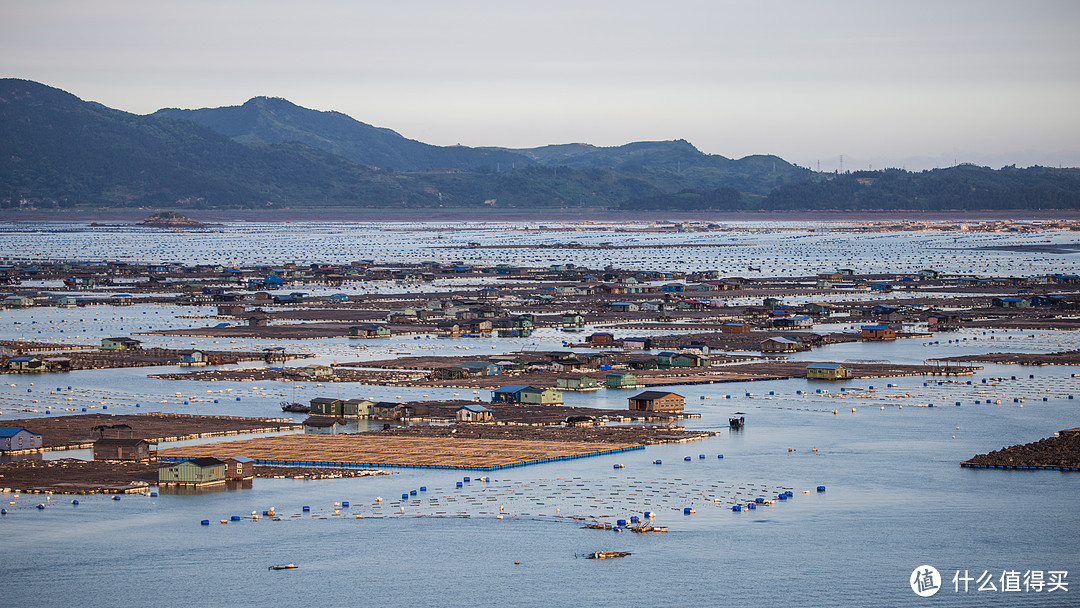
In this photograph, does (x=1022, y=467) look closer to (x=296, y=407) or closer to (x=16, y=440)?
(x=296, y=407)

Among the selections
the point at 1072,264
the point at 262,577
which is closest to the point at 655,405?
the point at 262,577

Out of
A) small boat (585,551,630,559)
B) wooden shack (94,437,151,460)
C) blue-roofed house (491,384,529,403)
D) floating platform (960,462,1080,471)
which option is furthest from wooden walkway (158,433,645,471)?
floating platform (960,462,1080,471)

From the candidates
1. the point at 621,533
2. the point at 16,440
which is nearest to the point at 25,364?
the point at 16,440

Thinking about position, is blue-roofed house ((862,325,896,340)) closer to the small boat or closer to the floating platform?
the floating platform

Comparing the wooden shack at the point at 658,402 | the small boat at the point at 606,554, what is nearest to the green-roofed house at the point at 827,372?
the wooden shack at the point at 658,402

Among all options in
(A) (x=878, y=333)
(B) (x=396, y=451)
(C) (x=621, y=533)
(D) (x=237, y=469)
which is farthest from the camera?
(A) (x=878, y=333)
